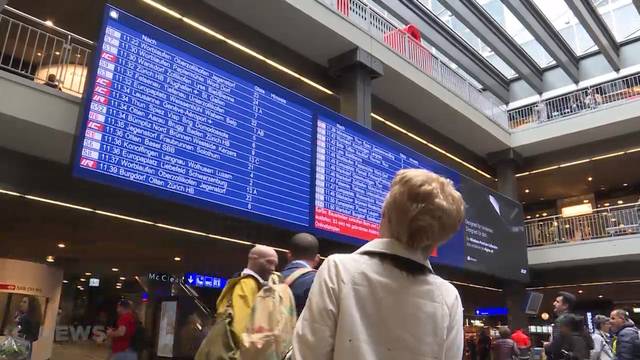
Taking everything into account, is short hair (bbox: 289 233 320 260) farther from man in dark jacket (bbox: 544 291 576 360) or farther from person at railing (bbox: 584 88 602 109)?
person at railing (bbox: 584 88 602 109)

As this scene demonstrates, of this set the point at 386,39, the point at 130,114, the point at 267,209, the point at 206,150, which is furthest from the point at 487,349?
the point at 130,114

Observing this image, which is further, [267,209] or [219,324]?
[267,209]

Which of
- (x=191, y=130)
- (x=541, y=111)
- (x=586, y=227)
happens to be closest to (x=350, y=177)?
(x=191, y=130)

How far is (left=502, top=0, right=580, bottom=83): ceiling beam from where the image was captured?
13.6 meters

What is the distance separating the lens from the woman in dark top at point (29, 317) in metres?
10.2

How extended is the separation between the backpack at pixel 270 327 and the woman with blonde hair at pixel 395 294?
2.80ft

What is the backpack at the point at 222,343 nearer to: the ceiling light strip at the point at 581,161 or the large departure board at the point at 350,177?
the large departure board at the point at 350,177

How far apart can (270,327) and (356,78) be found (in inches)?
340

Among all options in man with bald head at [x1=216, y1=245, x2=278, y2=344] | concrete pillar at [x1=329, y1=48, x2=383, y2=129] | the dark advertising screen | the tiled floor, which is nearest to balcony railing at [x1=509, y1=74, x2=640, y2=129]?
concrete pillar at [x1=329, y1=48, x2=383, y2=129]

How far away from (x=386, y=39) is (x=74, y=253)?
861cm

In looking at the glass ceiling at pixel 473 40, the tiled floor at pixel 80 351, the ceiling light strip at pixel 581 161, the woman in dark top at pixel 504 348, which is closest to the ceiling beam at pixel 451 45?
the glass ceiling at pixel 473 40

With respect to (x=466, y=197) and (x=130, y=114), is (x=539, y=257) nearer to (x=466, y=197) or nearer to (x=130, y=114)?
(x=466, y=197)

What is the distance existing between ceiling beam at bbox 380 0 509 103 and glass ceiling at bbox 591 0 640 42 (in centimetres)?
431

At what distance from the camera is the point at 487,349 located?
15680 millimetres
